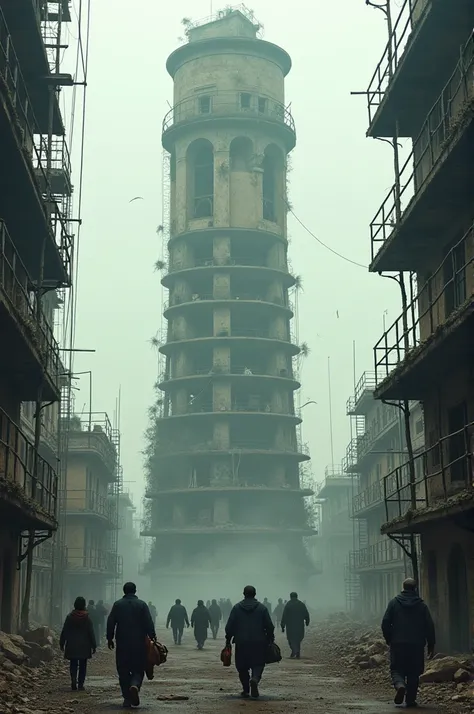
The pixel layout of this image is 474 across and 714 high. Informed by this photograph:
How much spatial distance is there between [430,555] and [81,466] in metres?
34.9

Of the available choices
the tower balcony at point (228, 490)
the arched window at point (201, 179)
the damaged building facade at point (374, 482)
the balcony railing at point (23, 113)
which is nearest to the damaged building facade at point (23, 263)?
the balcony railing at point (23, 113)

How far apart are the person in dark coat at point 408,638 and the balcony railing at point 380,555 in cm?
3615

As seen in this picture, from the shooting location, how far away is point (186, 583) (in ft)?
220

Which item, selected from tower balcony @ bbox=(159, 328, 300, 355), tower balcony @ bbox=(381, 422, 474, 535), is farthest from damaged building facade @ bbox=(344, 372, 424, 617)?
tower balcony @ bbox=(381, 422, 474, 535)

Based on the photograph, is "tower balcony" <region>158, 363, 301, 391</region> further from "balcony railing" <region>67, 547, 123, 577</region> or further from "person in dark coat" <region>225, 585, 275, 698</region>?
"person in dark coat" <region>225, 585, 275, 698</region>

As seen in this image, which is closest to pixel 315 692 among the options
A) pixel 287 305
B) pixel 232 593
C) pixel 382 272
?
pixel 382 272

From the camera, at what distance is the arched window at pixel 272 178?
2881 inches

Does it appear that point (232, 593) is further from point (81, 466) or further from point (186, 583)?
point (81, 466)

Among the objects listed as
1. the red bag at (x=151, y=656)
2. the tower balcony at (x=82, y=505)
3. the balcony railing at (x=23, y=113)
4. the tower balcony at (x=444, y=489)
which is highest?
the balcony railing at (x=23, y=113)

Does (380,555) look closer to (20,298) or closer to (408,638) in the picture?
(20,298)

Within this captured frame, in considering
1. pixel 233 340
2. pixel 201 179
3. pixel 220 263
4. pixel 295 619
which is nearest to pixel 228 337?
pixel 233 340

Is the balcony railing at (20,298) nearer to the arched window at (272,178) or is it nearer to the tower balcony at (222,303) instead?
the tower balcony at (222,303)

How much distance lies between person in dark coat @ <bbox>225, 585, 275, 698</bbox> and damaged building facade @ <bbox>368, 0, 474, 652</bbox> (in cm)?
381

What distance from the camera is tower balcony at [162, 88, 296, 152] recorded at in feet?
233
